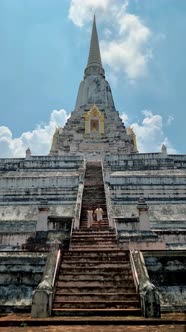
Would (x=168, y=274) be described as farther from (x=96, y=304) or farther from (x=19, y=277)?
(x=19, y=277)

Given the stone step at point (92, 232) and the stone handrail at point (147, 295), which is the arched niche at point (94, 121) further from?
the stone handrail at point (147, 295)

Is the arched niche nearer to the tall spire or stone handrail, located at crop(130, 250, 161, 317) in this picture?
the tall spire

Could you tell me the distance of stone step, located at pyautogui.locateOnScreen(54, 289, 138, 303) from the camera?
312 inches

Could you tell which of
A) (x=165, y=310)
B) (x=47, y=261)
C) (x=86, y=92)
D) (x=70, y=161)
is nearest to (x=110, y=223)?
(x=47, y=261)

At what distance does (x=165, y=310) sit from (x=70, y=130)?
35656 mm

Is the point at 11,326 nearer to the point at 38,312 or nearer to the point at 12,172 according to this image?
the point at 38,312

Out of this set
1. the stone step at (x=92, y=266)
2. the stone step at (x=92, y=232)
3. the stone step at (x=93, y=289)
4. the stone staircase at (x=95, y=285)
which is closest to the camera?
the stone staircase at (x=95, y=285)

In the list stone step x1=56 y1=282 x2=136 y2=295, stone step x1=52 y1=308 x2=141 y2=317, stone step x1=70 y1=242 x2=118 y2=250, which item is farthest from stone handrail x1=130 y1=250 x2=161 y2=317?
stone step x1=70 y1=242 x2=118 y2=250

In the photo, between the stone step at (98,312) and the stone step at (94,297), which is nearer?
the stone step at (98,312)

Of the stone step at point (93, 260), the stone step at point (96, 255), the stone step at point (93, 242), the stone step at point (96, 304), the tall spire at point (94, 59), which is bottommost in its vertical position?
the stone step at point (96, 304)

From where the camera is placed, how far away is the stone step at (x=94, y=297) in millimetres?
7922

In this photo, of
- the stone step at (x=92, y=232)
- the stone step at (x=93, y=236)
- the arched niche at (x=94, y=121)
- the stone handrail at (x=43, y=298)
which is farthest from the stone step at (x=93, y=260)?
the arched niche at (x=94, y=121)

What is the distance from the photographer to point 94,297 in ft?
26.5

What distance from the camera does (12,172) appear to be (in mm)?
27094
